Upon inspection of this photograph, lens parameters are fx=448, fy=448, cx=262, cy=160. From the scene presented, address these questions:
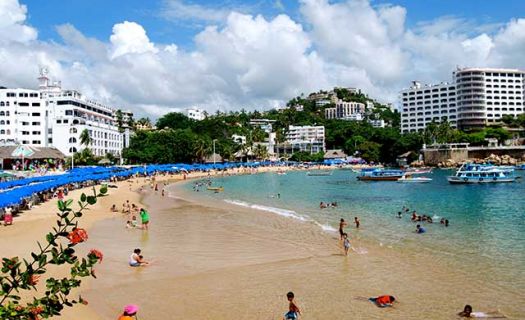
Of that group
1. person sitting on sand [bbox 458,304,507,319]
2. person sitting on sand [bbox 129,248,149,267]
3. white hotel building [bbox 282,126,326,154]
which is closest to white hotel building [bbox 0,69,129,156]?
person sitting on sand [bbox 129,248,149,267]

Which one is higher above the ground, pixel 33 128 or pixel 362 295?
pixel 33 128

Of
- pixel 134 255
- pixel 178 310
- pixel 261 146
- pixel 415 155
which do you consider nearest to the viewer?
pixel 178 310

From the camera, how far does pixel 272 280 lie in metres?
16.4

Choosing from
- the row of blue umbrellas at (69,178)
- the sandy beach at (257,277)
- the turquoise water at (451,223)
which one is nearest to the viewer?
the sandy beach at (257,277)

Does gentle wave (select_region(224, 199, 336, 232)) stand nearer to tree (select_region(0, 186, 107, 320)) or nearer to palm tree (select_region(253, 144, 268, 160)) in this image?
tree (select_region(0, 186, 107, 320))

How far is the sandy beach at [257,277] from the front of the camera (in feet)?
43.6

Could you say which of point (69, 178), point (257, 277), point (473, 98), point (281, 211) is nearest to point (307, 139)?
point (473, 98)

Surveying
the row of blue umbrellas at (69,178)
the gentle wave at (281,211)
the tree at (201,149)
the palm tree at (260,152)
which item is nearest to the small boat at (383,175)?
the row of blue umbrellas at (69,178)

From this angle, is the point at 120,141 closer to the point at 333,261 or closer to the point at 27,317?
the point at 333,261

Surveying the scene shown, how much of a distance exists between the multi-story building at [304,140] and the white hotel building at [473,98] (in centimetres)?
3493

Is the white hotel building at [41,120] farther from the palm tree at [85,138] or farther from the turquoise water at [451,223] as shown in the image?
the turquoise water at [451,223]

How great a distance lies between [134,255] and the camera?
18.3m

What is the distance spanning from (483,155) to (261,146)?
66.2m

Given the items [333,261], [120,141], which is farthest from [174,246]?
[120,141]
